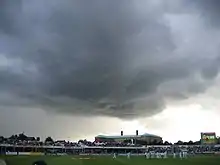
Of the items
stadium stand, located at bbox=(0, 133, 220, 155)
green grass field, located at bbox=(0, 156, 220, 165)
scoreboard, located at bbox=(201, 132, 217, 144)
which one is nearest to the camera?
green grass field, located at bbox=(0, 156, 220, 165)

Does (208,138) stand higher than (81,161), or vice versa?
(208,138)

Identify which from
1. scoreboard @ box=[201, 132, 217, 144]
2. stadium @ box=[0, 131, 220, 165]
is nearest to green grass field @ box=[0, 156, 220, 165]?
stadium @ box=[0, 131, 220, 165]

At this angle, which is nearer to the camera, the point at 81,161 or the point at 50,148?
the point at 81,161

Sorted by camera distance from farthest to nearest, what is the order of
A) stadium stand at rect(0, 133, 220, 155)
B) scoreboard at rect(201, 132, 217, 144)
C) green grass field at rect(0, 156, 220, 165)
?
scoreboard at rect(201, 132, 217, 144)
stadium stand at rect(0, 133, 220, 155)
green grass field at rect(0, 156, 220, 165)

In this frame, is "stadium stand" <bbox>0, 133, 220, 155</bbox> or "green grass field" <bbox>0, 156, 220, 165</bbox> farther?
"stadium stand" <bbox>0, 133, 220, 155</bbox>

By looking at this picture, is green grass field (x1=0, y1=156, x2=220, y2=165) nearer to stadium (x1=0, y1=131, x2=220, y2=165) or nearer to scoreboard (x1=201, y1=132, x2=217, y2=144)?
stadium (x1=0, y1=131, x2=220, y2=165)

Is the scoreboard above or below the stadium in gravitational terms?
above

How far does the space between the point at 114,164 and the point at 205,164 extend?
6.68 m

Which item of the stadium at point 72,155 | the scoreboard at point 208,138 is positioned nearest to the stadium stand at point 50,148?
the stadium at point 72,155

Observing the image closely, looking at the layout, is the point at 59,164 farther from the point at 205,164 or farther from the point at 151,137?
the point at 151,137

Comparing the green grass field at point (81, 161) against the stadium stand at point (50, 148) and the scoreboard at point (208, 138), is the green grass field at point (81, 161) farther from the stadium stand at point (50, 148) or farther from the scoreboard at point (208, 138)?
the scoreboard at point (208, 138)

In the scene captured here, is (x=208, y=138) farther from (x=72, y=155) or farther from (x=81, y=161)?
(x=81, y=161)

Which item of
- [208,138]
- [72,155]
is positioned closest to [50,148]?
[72,155]

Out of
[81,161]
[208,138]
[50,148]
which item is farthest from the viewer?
[208,138]
